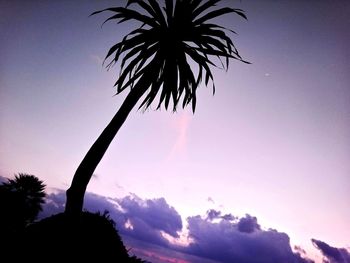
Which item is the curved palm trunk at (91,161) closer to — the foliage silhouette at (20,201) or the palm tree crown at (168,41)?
the palm tree crown at (168,41)

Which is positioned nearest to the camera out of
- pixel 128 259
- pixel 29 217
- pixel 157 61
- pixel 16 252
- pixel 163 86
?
pixel 16 252

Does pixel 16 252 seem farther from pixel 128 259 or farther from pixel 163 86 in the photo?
pixel 163 86

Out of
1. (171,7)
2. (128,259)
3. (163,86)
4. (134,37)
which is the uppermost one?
(171,7)

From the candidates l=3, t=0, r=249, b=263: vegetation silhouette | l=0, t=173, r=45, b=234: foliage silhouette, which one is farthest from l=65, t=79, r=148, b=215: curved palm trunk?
l=0, t=173, r=45, b=234: foliage silhouette

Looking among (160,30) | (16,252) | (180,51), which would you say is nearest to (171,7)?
(160,30)

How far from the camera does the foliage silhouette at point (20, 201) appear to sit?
22.2m

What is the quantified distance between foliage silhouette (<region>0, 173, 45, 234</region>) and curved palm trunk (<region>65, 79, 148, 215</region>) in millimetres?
15453

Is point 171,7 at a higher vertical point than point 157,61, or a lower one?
higher

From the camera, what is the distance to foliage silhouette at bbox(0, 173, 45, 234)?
22.2m

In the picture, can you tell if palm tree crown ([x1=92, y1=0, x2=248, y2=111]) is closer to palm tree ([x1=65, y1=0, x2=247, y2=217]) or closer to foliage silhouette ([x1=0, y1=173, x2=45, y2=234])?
palm tree ([x1=65, y1=0, x2=247, y2=217])

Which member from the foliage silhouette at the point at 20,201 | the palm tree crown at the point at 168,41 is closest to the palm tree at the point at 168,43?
the palm tree crown at the point at 168,41

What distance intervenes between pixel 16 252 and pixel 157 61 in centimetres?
785

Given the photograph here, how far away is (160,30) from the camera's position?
10.8 meters

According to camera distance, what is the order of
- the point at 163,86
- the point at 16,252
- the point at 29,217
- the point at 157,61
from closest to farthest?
the point at 16,252 < the point at 157,61 < the point at 163,86 < the point at 29,217
